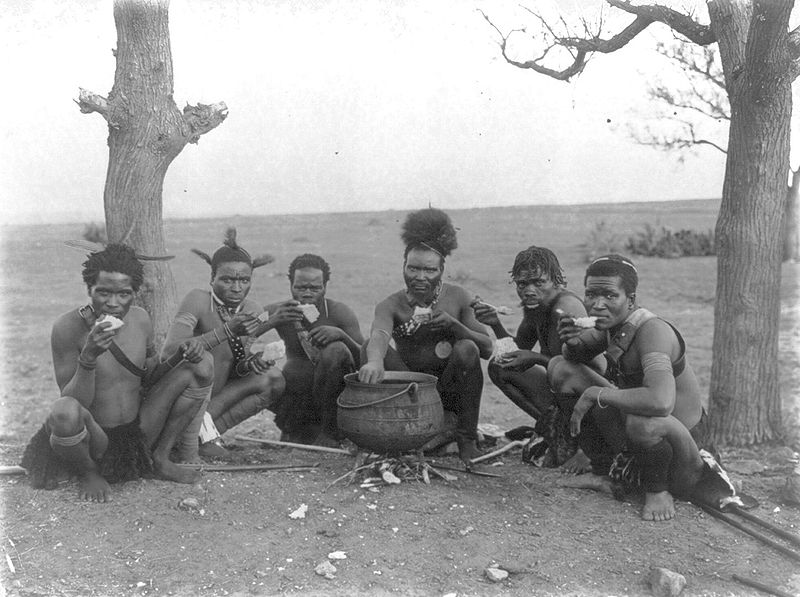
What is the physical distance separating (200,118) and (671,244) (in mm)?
17909

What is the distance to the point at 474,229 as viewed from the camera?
24.4 metres

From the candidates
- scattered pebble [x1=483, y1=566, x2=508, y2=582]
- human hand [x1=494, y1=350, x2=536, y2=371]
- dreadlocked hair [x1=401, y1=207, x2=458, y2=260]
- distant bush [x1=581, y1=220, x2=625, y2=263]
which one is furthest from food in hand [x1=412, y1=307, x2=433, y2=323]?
distant bush [x1=581, y1=220, x2=625, y2=263]

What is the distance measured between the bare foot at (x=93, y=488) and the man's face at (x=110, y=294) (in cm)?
91

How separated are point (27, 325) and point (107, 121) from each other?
12681 millimetres

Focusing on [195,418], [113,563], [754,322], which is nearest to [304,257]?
[195,418]

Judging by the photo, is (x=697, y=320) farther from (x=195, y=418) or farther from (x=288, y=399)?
(x=195, y=418)

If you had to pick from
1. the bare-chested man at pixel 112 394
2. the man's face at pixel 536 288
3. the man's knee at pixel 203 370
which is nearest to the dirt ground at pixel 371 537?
the bare-chested man at pixel 112 394

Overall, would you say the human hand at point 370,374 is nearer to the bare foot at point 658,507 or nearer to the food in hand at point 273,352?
the food in hand at point 273,352

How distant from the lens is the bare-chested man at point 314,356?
5301 mm

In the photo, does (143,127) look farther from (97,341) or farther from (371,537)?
(371,537)

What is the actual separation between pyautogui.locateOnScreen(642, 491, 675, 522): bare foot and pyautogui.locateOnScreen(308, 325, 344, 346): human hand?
235cm

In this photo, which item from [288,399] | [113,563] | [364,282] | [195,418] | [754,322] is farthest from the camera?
[364,282]

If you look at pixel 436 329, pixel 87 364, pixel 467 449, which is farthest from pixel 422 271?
pixel 87 364

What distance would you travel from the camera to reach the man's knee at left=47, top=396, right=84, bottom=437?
157 inches
